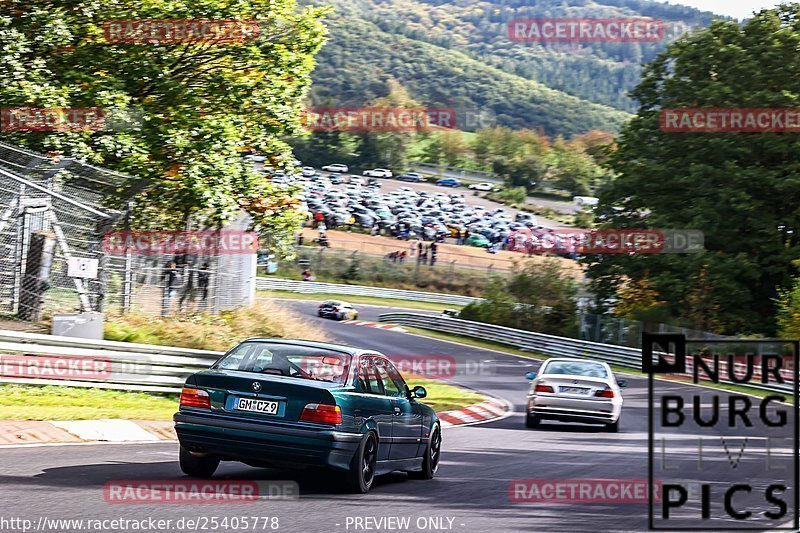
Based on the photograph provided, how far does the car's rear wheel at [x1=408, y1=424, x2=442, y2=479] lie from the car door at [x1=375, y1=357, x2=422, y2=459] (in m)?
0.33

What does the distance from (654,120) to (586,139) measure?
128m

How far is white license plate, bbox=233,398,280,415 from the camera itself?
30.4ft

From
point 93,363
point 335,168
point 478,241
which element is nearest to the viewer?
point 93,363

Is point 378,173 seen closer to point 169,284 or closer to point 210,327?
point 210,327

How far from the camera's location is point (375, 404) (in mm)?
10047

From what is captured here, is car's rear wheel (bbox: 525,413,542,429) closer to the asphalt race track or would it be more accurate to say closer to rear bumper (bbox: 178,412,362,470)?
the asphalt race track

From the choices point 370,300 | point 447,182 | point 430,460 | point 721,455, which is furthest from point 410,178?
point 430,460

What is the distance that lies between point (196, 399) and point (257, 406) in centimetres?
57

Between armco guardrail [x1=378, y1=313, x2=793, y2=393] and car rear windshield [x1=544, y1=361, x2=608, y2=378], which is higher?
car rear windshield [x1=544, y1=361, x2=608, y2=378]

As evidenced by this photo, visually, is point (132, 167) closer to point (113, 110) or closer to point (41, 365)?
point (113, 110)

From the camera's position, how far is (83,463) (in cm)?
1026

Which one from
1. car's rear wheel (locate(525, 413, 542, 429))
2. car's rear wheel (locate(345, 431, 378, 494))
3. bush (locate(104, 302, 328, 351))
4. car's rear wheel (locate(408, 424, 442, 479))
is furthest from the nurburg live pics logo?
bush (locate(104, 302, 328, 351))

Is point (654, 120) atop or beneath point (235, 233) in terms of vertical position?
atop

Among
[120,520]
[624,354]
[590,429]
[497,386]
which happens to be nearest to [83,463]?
[120,520]
